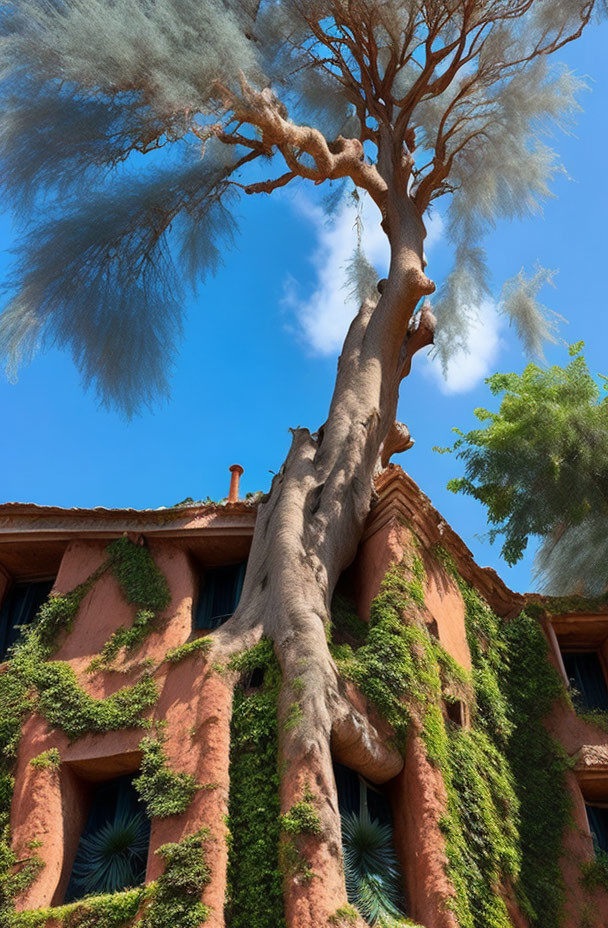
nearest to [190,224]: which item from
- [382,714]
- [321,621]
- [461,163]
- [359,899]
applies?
[461,163]

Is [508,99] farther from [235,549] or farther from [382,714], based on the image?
[382,714]

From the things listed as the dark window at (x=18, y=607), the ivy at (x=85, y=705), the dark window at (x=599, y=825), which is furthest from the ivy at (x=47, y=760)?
the dark window at (x=599, y=825)

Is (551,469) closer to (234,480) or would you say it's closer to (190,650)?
(234,480)

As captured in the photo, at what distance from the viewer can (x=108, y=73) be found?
17422 millimetres

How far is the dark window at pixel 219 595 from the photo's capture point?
15.6 metres

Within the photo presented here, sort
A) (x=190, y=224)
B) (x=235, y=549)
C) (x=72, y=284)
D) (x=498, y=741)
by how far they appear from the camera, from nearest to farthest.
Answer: (x=498, y=741), (x=235, y=549), (x=72, y=284), (x=190, y=224)

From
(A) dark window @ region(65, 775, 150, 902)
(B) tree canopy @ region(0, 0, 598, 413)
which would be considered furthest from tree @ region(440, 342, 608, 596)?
(A) dark window @ region(65, 775, 150, 902)

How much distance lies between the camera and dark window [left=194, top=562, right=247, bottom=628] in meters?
15.6

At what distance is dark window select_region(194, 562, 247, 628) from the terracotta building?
5 centimetres

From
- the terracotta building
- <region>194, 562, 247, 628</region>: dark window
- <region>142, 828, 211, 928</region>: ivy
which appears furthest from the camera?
<region>194, 562, 247, 628</region>: dark window

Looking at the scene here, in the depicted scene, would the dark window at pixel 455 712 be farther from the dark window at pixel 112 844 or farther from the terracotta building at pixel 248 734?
the dark window at pixel 112 844

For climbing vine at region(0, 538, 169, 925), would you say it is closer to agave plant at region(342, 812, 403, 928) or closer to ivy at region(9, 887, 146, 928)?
ivy at region(9, 887, 146, 928)

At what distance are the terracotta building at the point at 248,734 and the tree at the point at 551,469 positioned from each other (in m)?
3.35

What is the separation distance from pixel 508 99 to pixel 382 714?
16.1 metres
